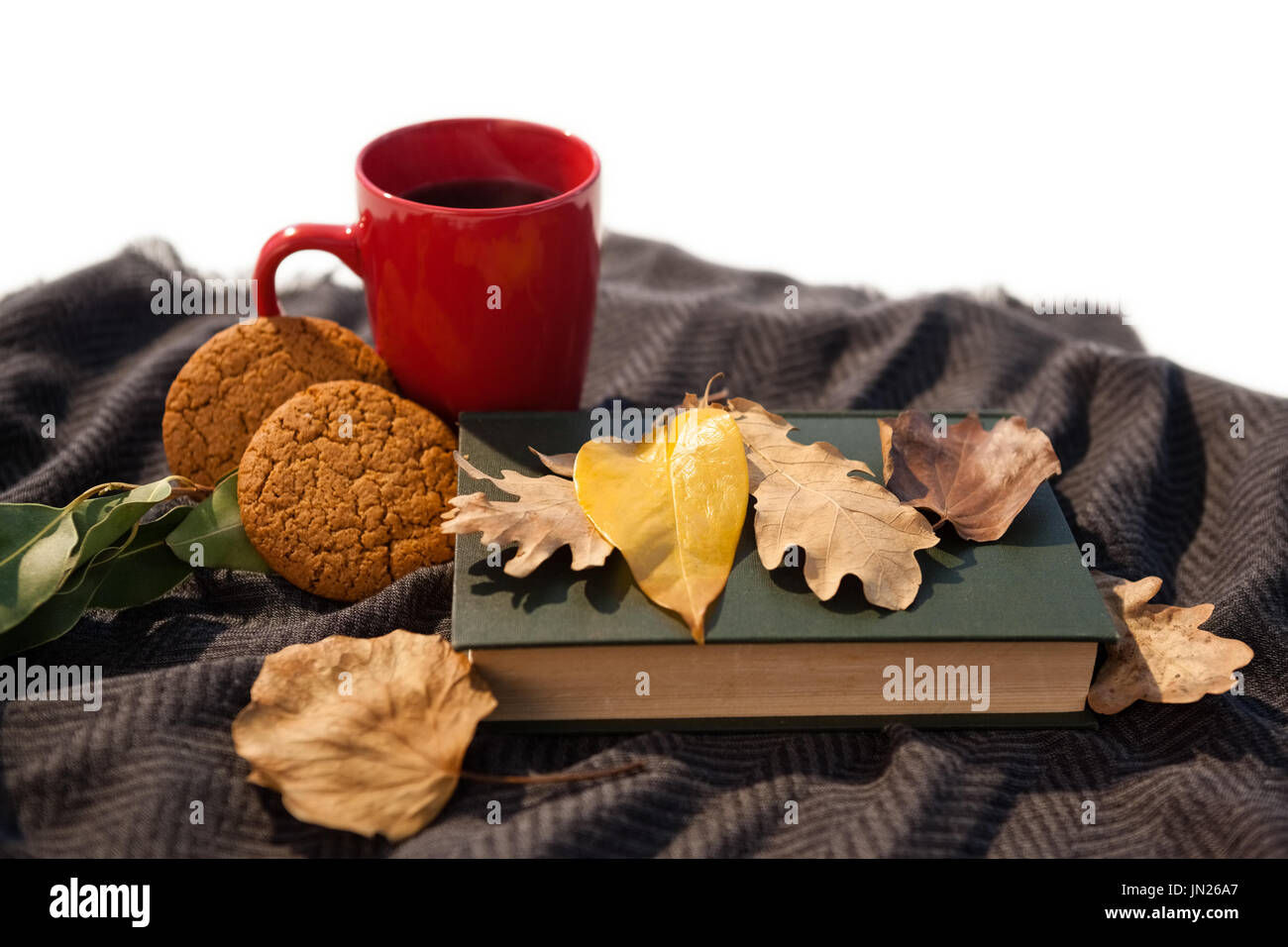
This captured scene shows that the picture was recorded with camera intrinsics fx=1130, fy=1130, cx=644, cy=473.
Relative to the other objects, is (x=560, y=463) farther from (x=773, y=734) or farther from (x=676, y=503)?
(x=773, y=734)

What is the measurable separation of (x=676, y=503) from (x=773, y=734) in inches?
6.0

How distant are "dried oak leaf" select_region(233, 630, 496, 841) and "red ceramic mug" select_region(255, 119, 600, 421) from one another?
10.0 inches

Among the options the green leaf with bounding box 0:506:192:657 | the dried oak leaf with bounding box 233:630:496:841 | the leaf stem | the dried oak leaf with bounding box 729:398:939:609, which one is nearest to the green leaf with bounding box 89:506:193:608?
the green leaf with bounding box 0:506:192:657

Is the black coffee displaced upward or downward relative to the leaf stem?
upward

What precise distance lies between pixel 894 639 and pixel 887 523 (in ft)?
0.26

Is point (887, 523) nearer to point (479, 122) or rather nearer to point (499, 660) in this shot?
point (499, 660)

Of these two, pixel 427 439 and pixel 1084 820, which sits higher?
pixel 427 439

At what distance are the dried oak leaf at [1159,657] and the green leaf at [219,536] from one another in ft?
1.82

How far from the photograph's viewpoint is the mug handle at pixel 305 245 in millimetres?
833

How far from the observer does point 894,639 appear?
64cm

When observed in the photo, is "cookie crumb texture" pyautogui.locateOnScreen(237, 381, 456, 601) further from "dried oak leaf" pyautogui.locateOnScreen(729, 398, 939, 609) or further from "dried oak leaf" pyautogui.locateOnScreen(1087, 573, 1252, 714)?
"dried oak leaf" pyautogui.locateOnScreen(1087, 573, 1252, 714)

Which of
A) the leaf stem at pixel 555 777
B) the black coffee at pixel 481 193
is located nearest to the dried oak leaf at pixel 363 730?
the leaf stem at pixel 555 777

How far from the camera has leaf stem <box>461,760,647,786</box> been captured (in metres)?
0.63
